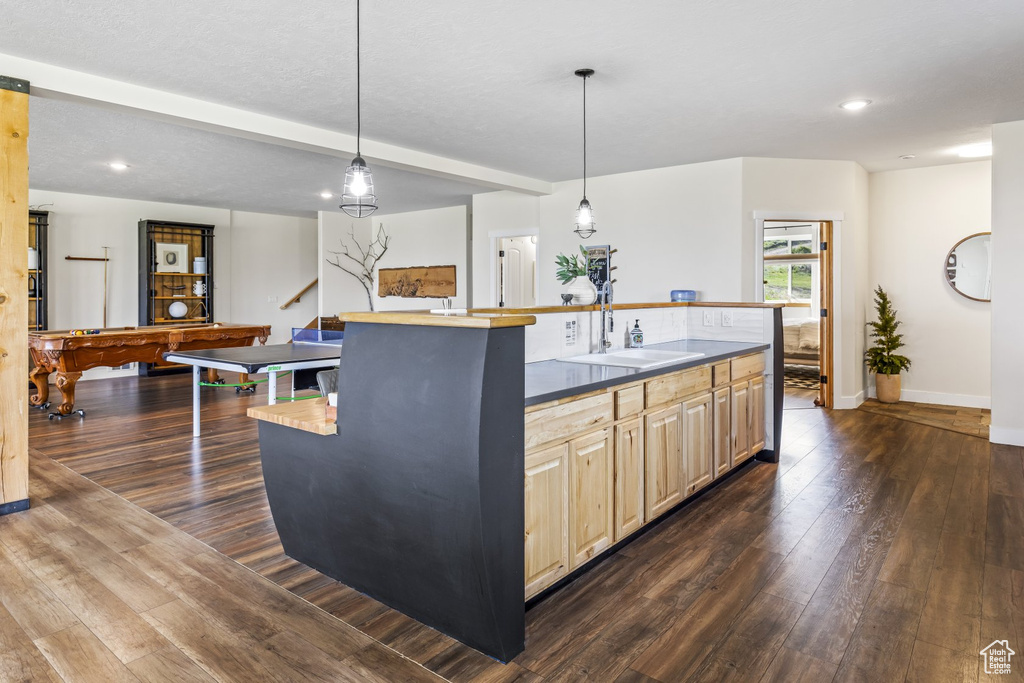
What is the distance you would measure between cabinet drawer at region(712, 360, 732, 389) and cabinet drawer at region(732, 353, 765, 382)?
10 cm

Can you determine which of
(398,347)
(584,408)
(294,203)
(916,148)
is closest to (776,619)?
(584,408)

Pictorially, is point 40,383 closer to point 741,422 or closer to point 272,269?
point 272,269

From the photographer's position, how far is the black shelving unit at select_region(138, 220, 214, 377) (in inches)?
332

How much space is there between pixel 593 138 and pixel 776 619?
4.10m

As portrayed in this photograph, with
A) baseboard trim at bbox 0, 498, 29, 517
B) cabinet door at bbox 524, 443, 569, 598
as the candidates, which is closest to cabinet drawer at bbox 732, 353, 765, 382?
cabinet door at bbox 524, 443, 569, 598

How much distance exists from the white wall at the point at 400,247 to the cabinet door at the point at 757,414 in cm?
572

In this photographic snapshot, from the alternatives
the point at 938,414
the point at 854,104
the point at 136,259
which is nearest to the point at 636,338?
the point at 854,104

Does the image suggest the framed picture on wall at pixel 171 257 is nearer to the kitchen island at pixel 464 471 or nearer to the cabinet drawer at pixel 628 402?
the kitchen island at pixel 464 471

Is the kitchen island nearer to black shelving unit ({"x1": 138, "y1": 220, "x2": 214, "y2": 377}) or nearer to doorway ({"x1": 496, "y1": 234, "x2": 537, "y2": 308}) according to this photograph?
doorway ({"x1": 496, "y1": 234, "x2": 537, "y2": 308})

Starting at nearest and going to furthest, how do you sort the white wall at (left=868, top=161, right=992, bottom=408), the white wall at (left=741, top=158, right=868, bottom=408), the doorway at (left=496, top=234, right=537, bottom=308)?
1. the white wall at (left=741, top=158, right=868, bottom=408)
2. the white wall at (left=868, top=161, right=992, bottom=408)
3. the doorway at (left=496, top=234, right=537, bottom=308)

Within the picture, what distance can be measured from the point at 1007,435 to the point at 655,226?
355 cm

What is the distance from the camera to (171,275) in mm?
8789

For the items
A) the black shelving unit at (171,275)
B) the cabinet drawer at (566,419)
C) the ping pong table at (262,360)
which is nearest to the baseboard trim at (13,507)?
the ping pong table at (262,360)

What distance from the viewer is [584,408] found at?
235cm
